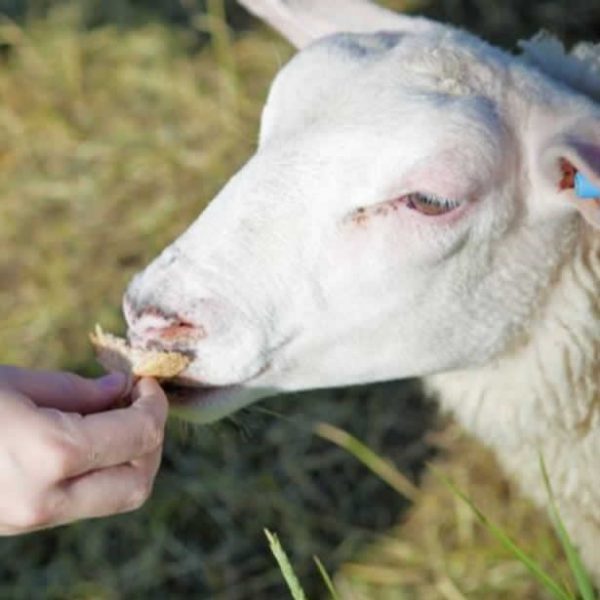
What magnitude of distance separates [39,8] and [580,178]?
8.21ft

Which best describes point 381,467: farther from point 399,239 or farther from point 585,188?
point 585,188

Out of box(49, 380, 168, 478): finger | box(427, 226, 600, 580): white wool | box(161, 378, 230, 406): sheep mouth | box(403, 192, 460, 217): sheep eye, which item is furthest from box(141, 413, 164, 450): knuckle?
box(427, 226, 600, 580): white wool

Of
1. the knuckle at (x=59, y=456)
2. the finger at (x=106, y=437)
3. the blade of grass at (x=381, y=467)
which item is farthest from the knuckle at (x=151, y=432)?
the blade of grass at (x=381, y=467)

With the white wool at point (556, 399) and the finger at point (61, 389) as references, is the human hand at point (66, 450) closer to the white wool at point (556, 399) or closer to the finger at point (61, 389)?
the finger at point (61, 389)

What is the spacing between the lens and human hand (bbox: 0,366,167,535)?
1628 millimetres

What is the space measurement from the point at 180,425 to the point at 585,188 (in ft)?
3.89

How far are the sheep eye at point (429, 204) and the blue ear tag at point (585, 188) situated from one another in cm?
17

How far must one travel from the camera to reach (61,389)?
1772 mm

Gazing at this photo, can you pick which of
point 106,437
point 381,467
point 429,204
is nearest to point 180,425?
point 381,467

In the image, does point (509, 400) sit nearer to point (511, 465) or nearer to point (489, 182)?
point (511, 465)

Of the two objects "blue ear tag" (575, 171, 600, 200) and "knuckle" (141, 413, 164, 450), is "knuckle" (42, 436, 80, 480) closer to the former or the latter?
"knuckle" (141, 413, 164, 450)

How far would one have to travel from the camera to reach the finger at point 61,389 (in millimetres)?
1743

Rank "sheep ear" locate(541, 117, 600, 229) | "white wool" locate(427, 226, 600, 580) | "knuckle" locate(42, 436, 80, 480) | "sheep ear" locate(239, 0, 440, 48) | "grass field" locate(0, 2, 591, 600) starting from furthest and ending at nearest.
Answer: "grass field" locate(0, 2, 591, 600)
"sheep ear" locate(239, 0, 440, 48)
"white wool" locate(427, 226, 600, 580)
"sheep ear" locate(541, 117, 600, 229)
"knuckle" locate(42, 436, 80, 480)

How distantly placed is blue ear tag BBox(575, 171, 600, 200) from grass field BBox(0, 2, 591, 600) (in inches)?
29.4
